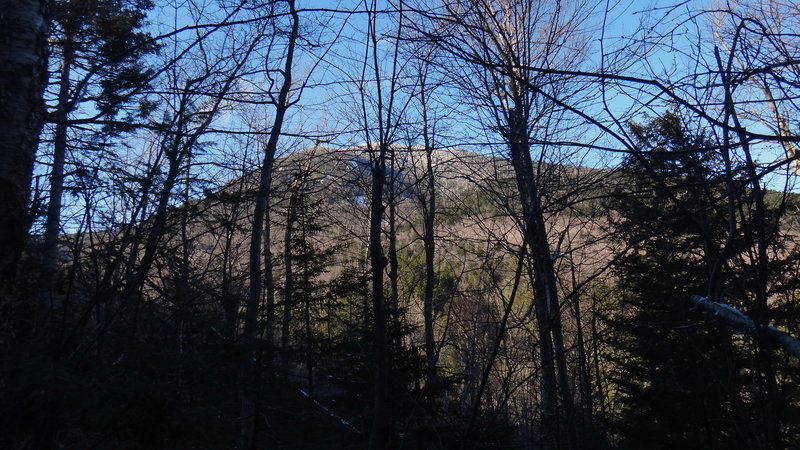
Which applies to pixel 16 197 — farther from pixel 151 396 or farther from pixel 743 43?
pixel 743 43

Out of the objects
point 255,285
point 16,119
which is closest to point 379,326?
point 16,119

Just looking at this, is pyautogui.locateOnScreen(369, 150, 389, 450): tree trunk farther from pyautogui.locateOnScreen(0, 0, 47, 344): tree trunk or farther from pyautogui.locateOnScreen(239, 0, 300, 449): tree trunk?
pyautogui.locateOnScreen(0, 0, 47, 344): tree trunk

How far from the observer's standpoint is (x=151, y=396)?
2453 mm

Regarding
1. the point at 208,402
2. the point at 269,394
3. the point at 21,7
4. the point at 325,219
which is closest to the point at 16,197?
the point at 21,7

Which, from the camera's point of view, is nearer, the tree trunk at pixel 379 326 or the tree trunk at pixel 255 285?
the tree trunk at pixel 379 326

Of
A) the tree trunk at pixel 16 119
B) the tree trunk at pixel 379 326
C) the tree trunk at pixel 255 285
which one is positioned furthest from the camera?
the tree trunk at pixel 255 285

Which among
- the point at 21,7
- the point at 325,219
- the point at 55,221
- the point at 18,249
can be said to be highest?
the point at 325,219

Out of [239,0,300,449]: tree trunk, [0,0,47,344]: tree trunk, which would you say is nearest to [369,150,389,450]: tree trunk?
[239,0,300,449]: tree trunk

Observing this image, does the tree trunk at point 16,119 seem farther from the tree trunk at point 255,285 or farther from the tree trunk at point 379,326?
the tree trunk at point 379,326

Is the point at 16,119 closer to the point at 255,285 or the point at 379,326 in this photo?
the point at 379,326

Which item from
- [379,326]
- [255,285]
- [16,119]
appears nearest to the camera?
[16,119]

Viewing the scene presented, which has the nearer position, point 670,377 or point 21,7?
point 21,7

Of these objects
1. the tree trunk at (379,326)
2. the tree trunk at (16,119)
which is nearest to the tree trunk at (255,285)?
the tree trunk at (379,326)

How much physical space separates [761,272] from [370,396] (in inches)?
204
